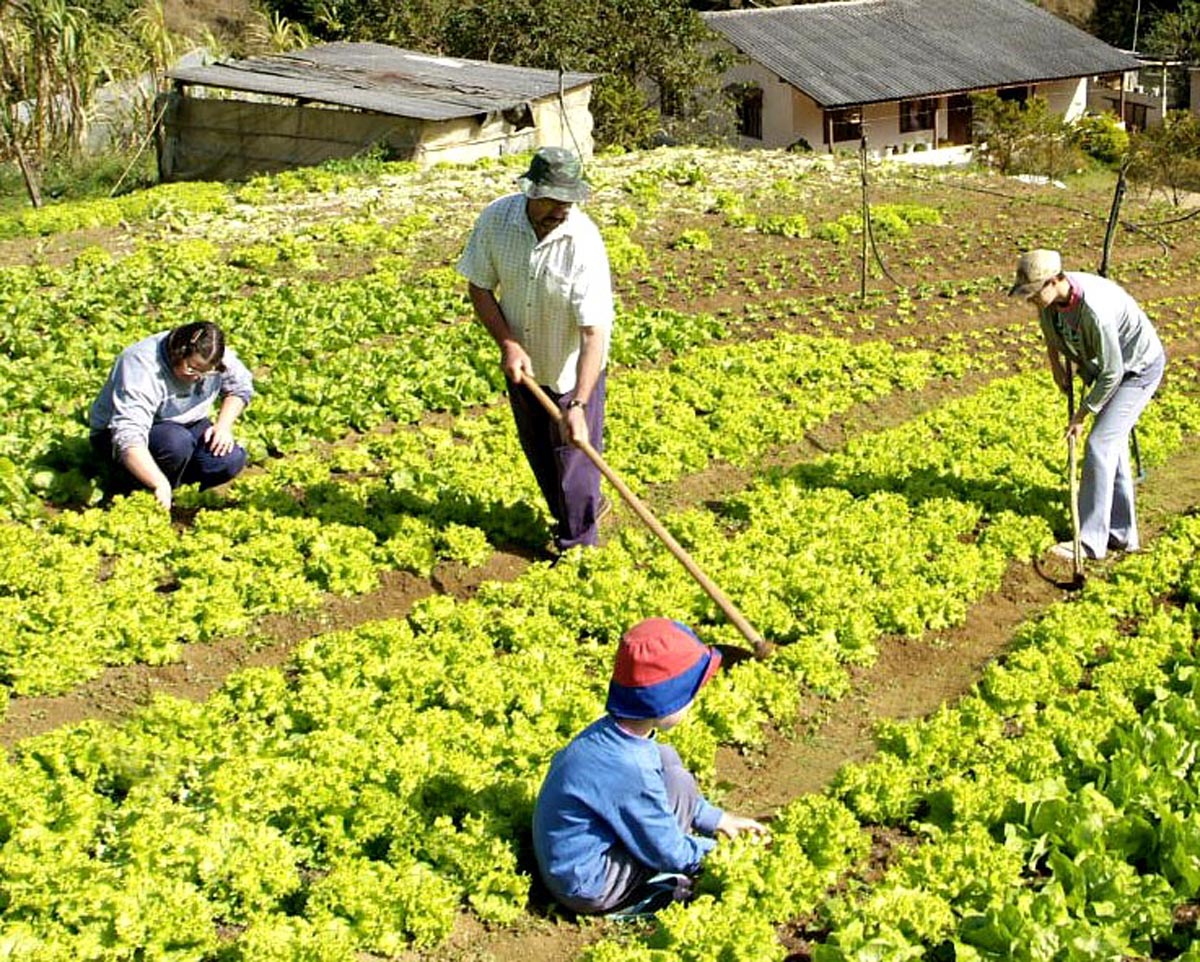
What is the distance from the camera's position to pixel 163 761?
18.8 ft

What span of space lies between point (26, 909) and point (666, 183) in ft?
49.6

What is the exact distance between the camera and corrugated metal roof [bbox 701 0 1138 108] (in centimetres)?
3328

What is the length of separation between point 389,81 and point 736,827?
19.9 meters

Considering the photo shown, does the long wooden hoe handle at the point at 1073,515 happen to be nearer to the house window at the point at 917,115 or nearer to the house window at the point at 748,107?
the house window at the point at 748,107

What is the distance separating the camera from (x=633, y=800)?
4676mm

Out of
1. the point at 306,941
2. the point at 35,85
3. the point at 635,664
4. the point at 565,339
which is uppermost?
the point at 35,85

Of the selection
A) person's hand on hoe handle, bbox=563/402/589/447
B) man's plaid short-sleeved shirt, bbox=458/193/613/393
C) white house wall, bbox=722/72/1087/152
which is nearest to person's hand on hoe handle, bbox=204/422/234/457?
man's plaid short-sleeved shirt, bbox=458/193/613/393

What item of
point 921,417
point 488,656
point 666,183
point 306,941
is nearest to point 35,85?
point 666,183

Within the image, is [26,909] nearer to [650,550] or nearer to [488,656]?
[488,656]

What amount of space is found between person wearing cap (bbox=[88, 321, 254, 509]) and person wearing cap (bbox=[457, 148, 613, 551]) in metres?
1.79

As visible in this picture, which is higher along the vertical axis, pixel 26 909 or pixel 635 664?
pixel 635 664

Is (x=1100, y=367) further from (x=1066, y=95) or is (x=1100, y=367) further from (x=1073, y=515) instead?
(x=1066, y=95)

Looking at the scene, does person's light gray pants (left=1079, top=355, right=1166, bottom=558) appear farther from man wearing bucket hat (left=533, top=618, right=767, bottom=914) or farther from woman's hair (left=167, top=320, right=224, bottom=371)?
woman's hair (left=167, top=320, right=224, bottom=371)

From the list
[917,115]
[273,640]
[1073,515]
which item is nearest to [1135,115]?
[917,115]
